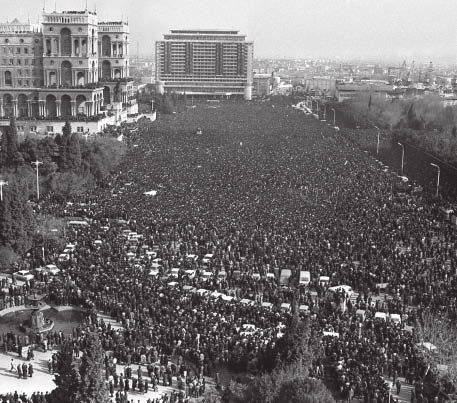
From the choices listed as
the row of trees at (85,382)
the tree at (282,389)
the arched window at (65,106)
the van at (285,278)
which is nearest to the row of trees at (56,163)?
the van at (285,278)

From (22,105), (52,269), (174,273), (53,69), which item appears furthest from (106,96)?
(174,273)

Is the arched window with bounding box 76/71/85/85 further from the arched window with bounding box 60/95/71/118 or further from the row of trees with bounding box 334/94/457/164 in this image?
the row of trees with bounding box 334/94/457/164

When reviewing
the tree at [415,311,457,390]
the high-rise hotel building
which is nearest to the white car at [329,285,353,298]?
the tree at [415,311,457,390]

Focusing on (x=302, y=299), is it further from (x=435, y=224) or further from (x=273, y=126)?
(x=273, y=126)

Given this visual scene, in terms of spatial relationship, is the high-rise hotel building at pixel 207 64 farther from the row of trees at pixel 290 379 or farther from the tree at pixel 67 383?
the tree at pixel 67 383

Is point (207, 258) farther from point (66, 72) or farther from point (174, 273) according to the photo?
point (66, 72)

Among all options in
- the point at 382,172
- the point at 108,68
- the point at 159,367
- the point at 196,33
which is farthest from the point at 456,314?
the point at 196,33
